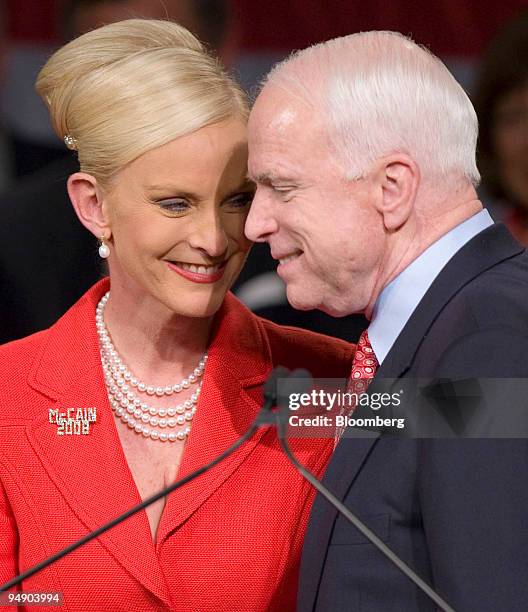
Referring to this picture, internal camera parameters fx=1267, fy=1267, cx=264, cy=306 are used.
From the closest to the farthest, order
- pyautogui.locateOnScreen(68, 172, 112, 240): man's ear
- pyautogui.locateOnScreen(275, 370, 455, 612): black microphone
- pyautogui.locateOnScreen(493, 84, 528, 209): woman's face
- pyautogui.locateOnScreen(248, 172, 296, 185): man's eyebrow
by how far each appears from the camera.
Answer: pyautogui.locateOnScreen(275, 370, 455, 612): black microphone → pyautogui.locateOnScreen(248, 172, 296, 185): man's eyebrow → pyautogui.locateOnScreen(68, 172, 112, 240): man's ear → pyautogui.locateOnScreen(493, 84, 528, 209): woman's face

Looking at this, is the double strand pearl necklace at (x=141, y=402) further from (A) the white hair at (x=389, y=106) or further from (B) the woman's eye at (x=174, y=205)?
(A) the white hair at (x=389, y=106)

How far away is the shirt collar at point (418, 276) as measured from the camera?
1.56 meters

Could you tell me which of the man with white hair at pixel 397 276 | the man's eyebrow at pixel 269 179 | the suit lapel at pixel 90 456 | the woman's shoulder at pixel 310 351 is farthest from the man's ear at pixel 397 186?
the suit lapel at pixel 90 456

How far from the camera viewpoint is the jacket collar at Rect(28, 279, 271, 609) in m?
1.74

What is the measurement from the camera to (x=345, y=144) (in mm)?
1561

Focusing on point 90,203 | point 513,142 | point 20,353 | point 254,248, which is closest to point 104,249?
point 90,203

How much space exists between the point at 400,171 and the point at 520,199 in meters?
1.28

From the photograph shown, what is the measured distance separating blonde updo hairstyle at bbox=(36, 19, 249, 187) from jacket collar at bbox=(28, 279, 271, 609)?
0.27 metres

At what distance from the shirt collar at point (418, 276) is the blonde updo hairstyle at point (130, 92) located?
1.21 feet

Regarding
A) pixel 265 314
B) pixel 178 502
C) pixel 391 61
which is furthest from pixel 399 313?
pixel 265 314

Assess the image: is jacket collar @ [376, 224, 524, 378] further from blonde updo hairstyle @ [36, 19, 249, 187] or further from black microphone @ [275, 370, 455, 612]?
blonde updo hairstyle @ [36, 19, 249, 187]

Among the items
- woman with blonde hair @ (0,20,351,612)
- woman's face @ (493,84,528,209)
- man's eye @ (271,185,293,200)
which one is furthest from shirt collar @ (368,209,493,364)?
woman's face @ (493,84,528,209)

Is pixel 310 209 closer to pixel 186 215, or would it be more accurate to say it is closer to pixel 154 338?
pixel 186 215

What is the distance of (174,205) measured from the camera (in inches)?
69.5
